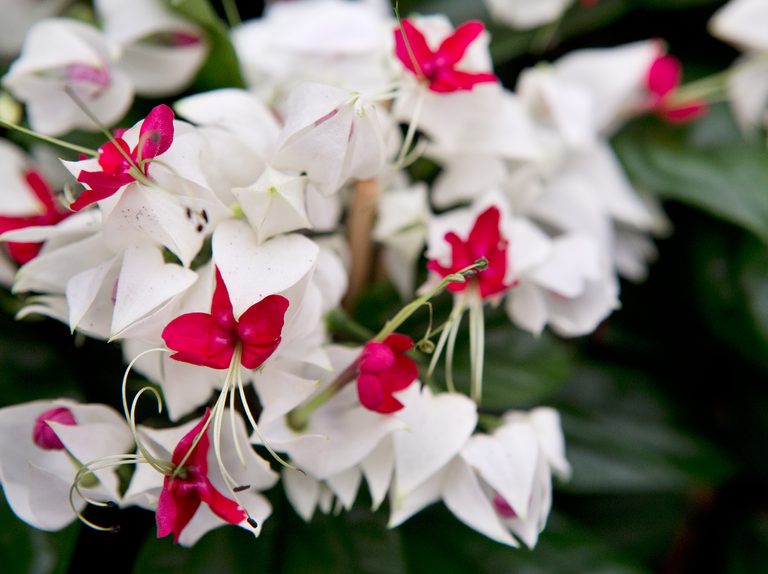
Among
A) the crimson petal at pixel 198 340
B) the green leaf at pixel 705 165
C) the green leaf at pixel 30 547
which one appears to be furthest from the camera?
the green leaf at pixel 705 165

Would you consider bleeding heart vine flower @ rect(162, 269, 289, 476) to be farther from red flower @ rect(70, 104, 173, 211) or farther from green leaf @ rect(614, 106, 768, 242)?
green leaf @ rect(614, 106, 768, 242)

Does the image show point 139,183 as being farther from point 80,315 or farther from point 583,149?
point 583,149

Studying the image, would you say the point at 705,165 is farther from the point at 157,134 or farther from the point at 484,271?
the point at 157,134

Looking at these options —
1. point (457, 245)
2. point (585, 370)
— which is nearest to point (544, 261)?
point (457, 245)

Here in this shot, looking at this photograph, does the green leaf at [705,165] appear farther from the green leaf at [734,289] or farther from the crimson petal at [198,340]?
the crimson petal at [198,340]

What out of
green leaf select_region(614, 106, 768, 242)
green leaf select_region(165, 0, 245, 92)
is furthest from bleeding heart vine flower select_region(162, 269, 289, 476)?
green leaf select_region(614, 106, 768, 242)

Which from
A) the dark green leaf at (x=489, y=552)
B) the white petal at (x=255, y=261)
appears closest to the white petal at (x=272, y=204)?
the white petal at (x=255, y=261)
